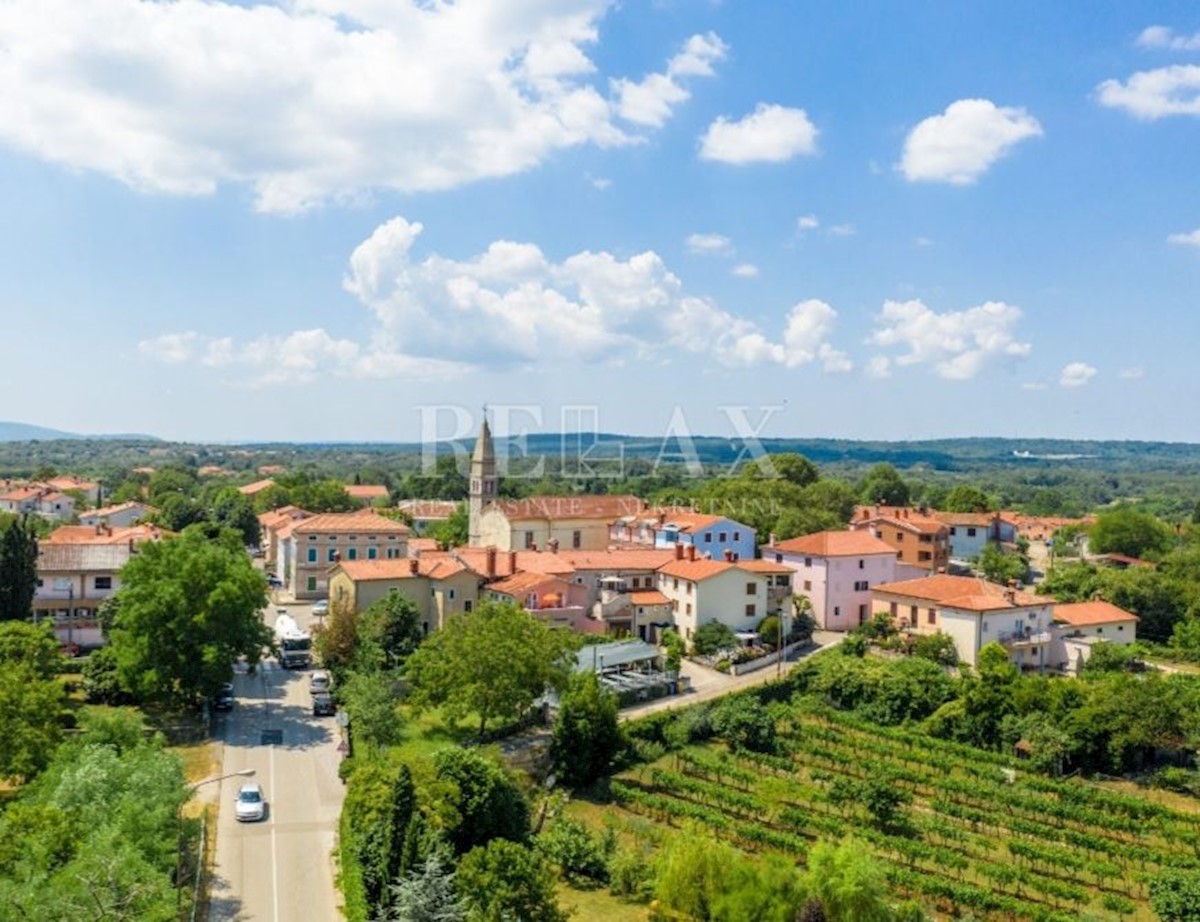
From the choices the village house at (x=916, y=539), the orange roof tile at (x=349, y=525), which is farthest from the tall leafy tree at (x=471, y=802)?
the village house at (x=916, y=539)

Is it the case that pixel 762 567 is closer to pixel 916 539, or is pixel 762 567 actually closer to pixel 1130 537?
pixel 916 539

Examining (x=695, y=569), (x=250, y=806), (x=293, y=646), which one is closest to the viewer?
(x=250, y=806)

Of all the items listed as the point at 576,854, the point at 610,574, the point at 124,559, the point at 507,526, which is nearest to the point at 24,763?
the point at 576,854

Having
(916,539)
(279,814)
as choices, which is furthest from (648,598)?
(916,539)

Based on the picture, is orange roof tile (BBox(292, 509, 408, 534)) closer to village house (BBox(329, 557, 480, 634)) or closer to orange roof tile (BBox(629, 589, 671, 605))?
village house (BBox(329, 557, 480, 634))

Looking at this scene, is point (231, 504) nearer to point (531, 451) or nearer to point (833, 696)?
point (833, 696)

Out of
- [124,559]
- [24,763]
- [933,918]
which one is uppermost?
[124,559]

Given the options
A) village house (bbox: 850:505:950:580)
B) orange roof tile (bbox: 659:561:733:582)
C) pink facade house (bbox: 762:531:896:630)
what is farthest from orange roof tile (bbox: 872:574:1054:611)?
village house (bbox: 850:505:950:580)
